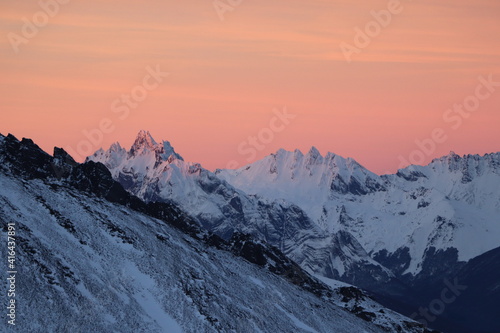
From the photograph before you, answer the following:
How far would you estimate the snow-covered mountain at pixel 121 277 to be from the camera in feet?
401

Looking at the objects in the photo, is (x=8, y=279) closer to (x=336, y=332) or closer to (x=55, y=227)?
(x=55, y=227)

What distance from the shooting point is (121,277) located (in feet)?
453

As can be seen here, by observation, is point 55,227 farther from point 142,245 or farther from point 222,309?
point 222,309

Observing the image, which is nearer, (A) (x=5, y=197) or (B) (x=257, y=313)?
(A) (x=5, y=197)

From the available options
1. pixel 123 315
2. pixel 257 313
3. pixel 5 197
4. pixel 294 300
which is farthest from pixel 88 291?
pixel 294 300

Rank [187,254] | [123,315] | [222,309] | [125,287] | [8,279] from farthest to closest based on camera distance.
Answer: [187,254] → [222,309] → [125,287] → [123,315] → [8,279]

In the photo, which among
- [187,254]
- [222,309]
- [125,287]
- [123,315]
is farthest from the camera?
[187,254]

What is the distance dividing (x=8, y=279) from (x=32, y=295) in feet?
10.9

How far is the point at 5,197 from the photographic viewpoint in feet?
468

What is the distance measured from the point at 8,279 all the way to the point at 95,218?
3662 cm

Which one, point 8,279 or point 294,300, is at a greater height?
point 294,300

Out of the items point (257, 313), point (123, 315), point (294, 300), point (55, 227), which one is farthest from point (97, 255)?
point (294, 300)

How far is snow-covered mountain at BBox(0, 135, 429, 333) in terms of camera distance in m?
122

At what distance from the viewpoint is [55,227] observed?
143250mm
